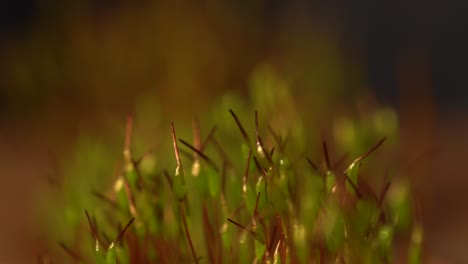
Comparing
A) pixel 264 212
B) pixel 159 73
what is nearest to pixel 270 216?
pixel 264 212

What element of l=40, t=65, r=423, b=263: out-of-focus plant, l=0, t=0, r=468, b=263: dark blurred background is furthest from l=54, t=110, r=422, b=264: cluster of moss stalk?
l=0, t=0, r=468, b=263: dark blurred background

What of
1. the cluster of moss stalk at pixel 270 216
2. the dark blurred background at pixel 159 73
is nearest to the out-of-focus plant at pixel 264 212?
the cluster of moss stalk at pixel 270 216

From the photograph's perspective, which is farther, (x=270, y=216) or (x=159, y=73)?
(x=159, y=73)

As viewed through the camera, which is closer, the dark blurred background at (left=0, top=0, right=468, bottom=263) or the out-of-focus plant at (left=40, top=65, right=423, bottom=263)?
the out-of-focus plant at (left=40, top=65, right=423, bottom=263)

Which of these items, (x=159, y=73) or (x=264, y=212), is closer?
(x=264, y=212)

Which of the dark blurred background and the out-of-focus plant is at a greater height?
the dark blurred background

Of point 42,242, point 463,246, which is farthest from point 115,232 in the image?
point 463,246

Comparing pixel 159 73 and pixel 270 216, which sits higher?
pixel 159 73

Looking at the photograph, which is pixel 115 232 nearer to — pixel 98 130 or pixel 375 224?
pixel 375 224

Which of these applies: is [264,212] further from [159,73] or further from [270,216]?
[159,73]

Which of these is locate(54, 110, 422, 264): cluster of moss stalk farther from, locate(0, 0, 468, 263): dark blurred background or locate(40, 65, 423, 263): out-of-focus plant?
locate(0, 0, 468, 263): dark blurred background

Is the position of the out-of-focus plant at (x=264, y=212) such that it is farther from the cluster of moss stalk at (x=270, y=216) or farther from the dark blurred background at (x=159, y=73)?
the dark blurred background at (x=159, y=73)

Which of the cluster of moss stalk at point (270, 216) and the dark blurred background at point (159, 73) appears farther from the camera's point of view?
the dark blurred background at point (159, 73)
